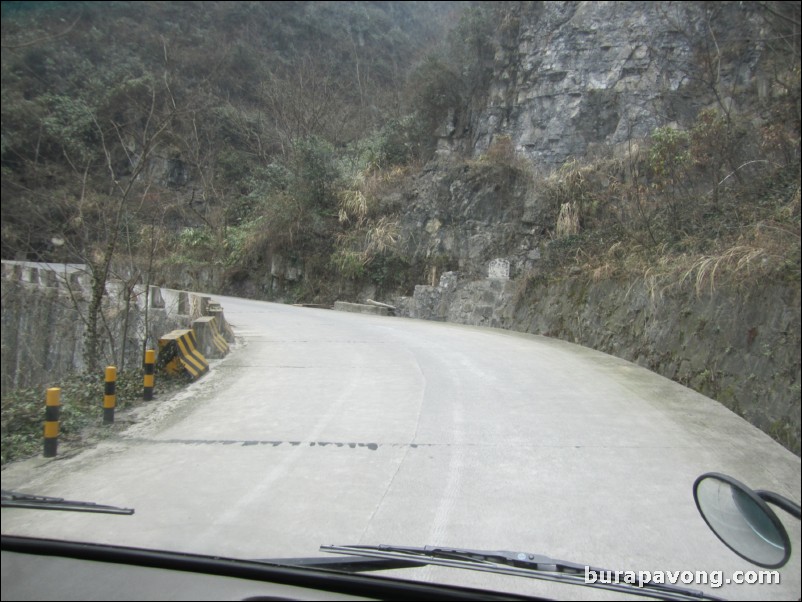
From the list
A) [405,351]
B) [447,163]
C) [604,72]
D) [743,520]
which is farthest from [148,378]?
[447,163]

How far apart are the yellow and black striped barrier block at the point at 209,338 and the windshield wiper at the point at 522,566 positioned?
8443 millimetres

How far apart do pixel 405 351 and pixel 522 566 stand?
9.56 metres

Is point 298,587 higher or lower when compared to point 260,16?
lower

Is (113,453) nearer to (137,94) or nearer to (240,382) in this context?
(240,382)

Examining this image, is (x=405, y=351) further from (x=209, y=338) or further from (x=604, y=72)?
(x=604, y=72)

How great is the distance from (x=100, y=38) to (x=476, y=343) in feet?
31.0

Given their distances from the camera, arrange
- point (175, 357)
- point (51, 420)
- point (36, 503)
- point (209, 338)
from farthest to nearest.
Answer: point (209, 338), point (175, 357), point (51, 420), point (36, 503)

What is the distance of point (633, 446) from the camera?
605cm

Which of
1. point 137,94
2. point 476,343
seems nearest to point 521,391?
point 476,343

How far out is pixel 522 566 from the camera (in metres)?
2.99

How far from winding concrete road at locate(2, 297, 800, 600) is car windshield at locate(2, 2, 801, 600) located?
0.03 m

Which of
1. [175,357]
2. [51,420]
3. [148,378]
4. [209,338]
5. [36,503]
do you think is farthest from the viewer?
[209,338]

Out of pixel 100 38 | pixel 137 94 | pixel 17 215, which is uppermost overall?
pixel 137 94

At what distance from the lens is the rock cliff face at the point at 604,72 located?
9914 mm
